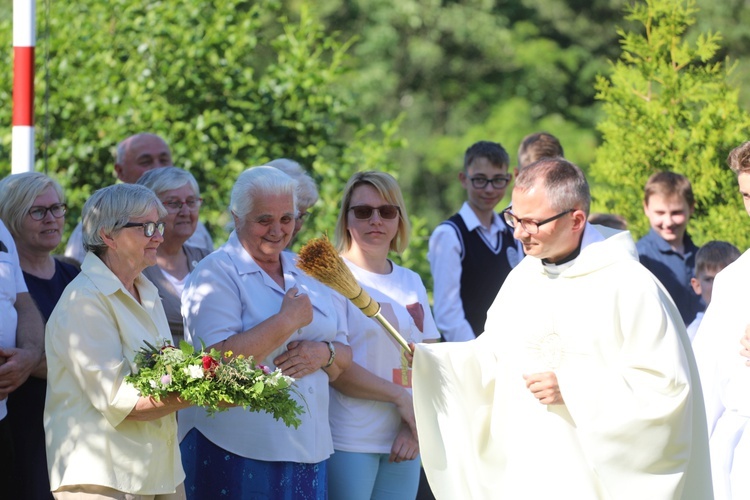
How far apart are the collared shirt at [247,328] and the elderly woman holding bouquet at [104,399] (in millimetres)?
473

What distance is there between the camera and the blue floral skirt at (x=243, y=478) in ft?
17.3

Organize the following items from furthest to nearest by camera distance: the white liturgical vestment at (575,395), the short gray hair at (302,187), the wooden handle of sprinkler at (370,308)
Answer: the short gray hair at (302,187) < the wooden handle of sprinkler at (370,308) < the white liturgical vestment at (575,395)

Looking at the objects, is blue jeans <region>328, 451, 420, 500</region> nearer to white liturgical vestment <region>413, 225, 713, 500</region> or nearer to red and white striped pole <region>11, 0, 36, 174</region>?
white liturgical vestment <region>413, 225, 713, 500</region>

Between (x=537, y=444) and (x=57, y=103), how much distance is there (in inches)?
260

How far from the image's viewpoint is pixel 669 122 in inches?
354

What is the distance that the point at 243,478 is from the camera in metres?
5.25

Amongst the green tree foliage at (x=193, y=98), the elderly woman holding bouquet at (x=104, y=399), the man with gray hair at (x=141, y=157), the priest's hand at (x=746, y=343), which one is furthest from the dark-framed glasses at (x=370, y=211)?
the green tree foliage at (x=193, y=98)

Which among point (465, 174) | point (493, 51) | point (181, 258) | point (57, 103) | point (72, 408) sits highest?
point (493, 51)

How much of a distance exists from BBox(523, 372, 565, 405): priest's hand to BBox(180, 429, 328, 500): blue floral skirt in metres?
1.14

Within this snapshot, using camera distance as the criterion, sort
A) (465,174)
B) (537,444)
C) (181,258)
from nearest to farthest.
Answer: (537,444)
(181,258)
(465,174)

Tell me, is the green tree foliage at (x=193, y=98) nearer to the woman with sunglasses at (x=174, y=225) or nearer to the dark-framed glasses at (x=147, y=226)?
the woman with sunglasses at (x=174, y=225)

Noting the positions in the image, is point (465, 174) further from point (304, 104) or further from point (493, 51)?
point (493, 51)

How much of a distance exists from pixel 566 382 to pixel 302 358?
1270 mm

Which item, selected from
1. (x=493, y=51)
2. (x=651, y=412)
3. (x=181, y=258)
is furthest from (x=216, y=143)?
(x=493, y=51)
